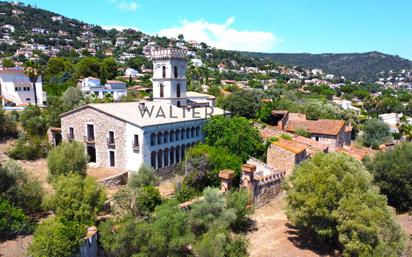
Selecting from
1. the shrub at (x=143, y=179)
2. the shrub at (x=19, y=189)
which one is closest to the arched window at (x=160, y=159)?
the shrub at (x=143, y=179)

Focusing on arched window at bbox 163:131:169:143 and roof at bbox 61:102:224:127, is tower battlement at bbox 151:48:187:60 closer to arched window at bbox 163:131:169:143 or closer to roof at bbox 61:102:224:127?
roof at bbox 61:102:224:127

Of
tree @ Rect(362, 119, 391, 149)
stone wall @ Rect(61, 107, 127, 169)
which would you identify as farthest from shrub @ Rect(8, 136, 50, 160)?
tree @ Rect(362, 119, 391, 149)

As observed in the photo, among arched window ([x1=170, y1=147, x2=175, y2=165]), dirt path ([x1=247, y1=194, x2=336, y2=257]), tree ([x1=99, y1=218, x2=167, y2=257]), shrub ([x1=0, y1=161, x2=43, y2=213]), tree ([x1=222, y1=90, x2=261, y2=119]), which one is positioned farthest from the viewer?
tree ([x1=222, y1=90, x2=261, y2=119])

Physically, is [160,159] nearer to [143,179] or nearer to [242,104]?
[143,179]

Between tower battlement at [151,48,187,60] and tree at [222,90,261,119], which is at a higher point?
tower battlement at [151,48,187,60]

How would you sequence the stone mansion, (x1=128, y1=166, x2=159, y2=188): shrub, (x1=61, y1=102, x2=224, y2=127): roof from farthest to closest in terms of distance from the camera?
(x1=61, y1=102, x2=224, y2=127): roof → the stone mansion → (x1=128, y1=166, x2=159, y2=188): shrub

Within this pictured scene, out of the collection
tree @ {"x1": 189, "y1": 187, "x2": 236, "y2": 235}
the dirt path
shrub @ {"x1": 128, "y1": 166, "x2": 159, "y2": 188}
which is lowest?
the dirt path

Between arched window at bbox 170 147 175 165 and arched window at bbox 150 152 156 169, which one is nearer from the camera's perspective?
arched window at bbox 150 152 156 169
